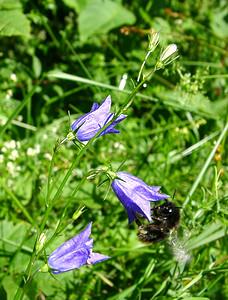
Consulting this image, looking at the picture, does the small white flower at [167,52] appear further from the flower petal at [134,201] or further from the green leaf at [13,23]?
the green leaf at [13,23]

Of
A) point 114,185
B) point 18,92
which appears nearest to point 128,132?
point 18,92

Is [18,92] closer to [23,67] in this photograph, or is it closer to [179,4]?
[23,67]

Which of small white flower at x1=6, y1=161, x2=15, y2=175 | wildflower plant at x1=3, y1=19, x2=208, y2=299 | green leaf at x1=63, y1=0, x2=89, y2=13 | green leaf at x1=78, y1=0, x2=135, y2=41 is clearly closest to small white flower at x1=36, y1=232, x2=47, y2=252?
wildflower plant at x1=3, y1=19, x2=208, y2=299

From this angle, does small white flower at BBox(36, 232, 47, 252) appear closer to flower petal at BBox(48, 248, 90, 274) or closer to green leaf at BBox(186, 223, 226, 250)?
flower petal at BBox(48, 248, 90, 274)

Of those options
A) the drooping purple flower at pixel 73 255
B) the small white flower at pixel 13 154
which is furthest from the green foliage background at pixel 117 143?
the drooping purple flower at pixel 73 255

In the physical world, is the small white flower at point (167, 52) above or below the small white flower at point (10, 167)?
above

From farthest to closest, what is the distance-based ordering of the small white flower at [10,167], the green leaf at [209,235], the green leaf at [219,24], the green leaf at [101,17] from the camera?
the green leaf at [219,24] → the green leaf at [101,17] → the small white flower at [10,167] → the green leaf at [209,235]
